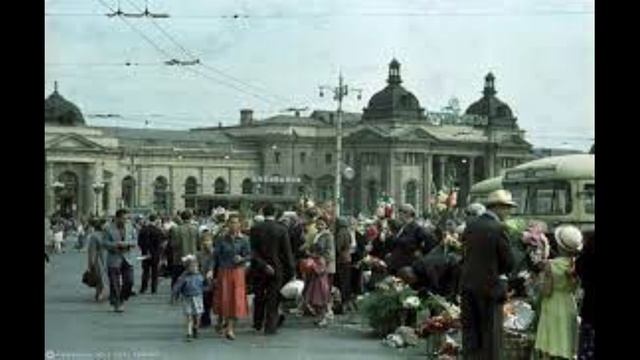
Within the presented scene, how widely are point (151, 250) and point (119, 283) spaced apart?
448 cm

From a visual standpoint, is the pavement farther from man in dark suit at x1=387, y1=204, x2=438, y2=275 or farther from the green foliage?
man in dark suit at x1=387, y1=204, x2=438, y2=275

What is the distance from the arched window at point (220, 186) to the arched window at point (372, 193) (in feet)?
65.8

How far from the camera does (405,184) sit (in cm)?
11888

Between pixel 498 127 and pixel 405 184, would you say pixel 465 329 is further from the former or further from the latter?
pixel 405 184

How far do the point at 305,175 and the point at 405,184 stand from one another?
12.0 meters

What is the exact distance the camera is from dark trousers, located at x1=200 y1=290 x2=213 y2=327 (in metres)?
17.3

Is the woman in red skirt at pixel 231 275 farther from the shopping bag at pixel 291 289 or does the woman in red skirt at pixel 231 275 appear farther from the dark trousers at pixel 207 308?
the dark trousers at pixel 207 308

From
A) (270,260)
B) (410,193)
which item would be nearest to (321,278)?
(270,260)

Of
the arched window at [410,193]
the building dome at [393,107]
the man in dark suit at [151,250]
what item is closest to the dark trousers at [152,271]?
the man in dark suit at [151,250]

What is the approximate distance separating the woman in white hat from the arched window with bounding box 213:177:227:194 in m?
120

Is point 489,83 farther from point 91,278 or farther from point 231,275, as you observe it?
point 231,275

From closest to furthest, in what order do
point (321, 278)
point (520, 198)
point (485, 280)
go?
point (485, 280) → point (321, 278) → point (520, 198)

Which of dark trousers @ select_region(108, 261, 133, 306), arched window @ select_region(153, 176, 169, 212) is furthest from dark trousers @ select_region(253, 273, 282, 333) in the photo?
arched window @ select_region(153, 176, 169, 212)

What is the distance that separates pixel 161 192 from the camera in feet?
406
